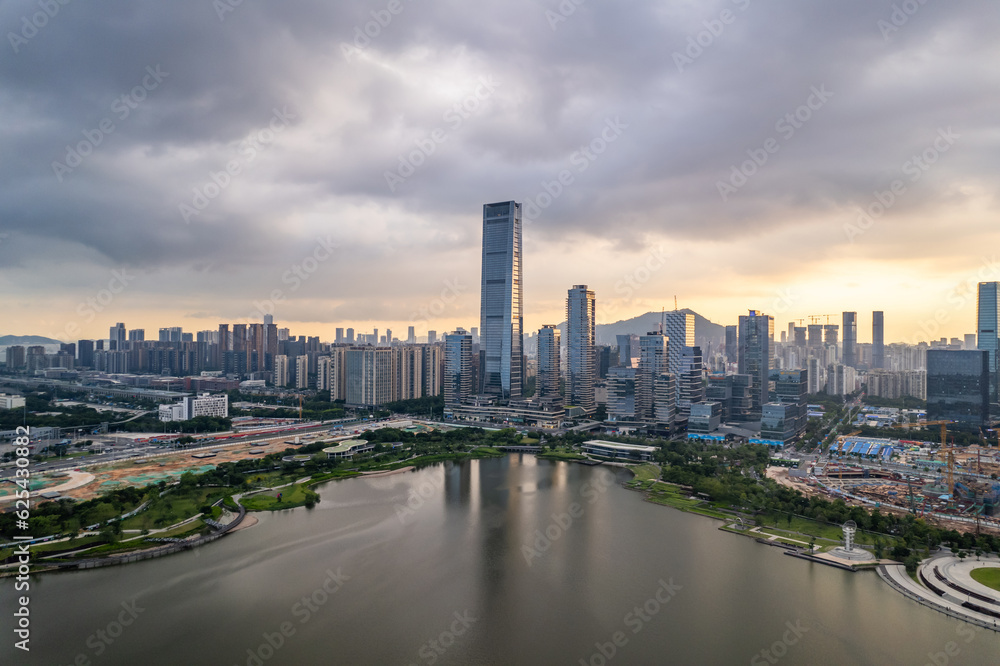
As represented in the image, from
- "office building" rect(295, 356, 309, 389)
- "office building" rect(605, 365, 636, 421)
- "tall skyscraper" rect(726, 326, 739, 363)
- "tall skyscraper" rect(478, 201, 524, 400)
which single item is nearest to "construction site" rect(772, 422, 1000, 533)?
"office building" rect(605, 365, 636, 421)

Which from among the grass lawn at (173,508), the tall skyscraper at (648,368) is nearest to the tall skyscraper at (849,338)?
the tall skyscraper at (648,368)

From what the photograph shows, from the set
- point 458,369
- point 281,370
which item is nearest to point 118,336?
point 281,370

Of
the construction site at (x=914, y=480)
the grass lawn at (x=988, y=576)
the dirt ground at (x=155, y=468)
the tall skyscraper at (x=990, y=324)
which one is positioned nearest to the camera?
the grass lawn at (x=988, y=576)

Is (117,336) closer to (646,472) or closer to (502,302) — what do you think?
(502,302)

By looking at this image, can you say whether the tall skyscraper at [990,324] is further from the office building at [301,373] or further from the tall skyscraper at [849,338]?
the office building at [301,373]

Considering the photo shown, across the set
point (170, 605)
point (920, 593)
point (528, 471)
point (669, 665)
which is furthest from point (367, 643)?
point (528, 471)

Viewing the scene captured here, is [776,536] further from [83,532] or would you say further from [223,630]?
[83,532]
